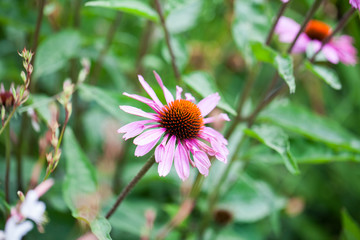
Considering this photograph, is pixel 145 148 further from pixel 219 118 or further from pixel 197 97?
pixel 197 97

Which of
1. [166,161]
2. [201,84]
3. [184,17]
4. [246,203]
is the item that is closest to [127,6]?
[201,84]

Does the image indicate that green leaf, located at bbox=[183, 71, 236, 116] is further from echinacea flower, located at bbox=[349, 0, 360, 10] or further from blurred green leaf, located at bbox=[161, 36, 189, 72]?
echinacea flower, located at bbox=[349, 0, 360, 10]

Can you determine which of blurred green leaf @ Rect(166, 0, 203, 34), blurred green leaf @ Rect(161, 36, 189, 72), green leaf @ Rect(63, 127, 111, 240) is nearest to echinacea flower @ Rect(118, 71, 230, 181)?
green leaf @ Rect(63, 127, 111, 240)

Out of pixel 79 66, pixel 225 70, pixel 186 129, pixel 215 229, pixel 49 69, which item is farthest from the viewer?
pixel 225 70

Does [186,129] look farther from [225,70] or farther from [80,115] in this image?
[225,70]

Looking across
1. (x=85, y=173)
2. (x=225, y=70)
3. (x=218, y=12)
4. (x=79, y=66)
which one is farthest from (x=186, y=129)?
(x=225, y=70)
